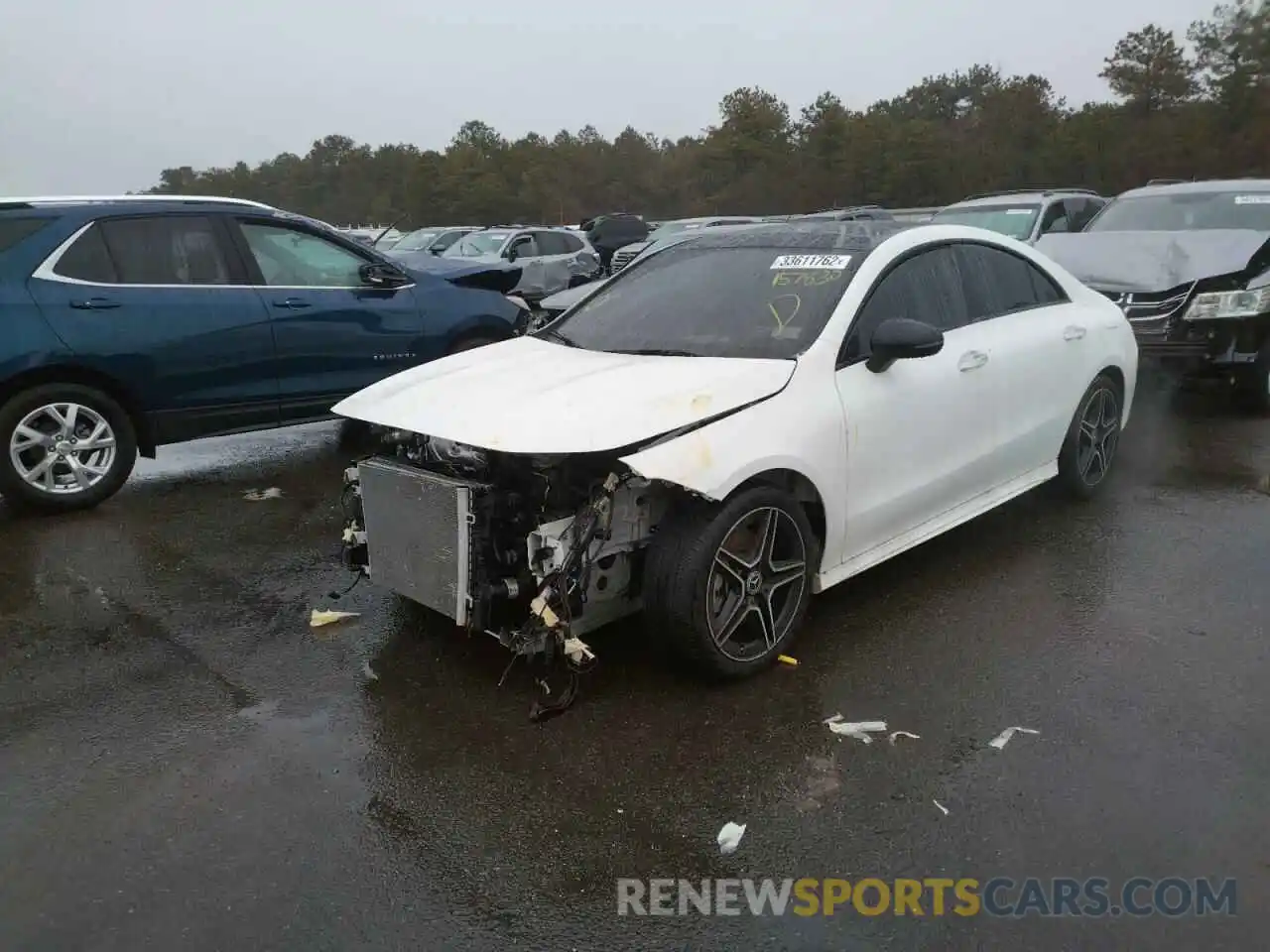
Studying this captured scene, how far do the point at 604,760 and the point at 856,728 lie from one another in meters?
0.89

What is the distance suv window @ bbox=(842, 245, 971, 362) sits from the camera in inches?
172

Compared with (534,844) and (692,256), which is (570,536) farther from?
(692,256)

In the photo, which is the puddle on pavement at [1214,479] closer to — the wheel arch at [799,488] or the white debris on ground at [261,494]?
the wheel arch at [799,488]

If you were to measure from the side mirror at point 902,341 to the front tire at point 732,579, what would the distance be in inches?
30.9

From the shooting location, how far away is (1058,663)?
404 cm

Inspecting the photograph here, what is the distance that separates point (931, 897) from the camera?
2.74m

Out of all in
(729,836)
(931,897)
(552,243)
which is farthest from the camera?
(552,243)

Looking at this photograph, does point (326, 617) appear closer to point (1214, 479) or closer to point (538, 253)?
point (1214, 479)

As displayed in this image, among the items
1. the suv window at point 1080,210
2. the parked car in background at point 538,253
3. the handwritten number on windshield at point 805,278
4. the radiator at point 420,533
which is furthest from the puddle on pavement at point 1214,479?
the parked car in background at point 538,253

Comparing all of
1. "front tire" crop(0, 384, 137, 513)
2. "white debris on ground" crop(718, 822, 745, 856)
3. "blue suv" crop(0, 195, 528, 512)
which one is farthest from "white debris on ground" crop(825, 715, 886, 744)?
"front tire" crop(0, 384, 137, 513)

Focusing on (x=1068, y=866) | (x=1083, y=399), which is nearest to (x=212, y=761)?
(x=1068, y=866)

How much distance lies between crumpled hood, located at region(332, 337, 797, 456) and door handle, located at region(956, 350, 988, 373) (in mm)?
1100

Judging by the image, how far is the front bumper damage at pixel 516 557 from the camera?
144 inches

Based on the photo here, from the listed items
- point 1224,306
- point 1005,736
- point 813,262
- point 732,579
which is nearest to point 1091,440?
point 813,262
